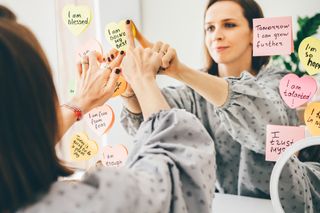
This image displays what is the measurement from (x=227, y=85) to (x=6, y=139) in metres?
0.51

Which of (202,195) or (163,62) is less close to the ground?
(163,62)

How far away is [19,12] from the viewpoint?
1.19m

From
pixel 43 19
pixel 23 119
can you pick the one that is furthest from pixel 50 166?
pixel 43 19

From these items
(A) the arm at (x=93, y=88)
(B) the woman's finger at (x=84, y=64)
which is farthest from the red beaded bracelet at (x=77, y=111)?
(B) the woman's finger at (x=84, y=64)

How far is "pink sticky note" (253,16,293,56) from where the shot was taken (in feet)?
2.76

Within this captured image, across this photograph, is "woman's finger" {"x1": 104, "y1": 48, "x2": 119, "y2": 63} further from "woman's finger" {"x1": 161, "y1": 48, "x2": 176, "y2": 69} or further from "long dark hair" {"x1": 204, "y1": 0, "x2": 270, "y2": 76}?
"long dark hair" {"x1": 204, "y1": 0, "x2": 270, "y2": 76}

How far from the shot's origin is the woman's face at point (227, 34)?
879 mm

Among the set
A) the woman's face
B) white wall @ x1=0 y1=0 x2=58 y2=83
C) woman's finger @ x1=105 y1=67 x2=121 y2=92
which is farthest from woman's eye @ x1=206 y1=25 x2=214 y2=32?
white wall @ x1=0 y1=0 x2=58 y2=83

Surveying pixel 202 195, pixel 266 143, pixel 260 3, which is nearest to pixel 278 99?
pixel 266 143

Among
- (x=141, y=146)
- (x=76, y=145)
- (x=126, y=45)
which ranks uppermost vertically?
(x=126, y=45)

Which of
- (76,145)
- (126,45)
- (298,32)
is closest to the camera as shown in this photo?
(298,32)

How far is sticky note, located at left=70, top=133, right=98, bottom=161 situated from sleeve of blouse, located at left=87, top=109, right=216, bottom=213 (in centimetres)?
45

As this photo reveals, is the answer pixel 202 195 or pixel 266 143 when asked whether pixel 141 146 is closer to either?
pixel 202 195

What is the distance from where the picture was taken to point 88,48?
1.05 meters
